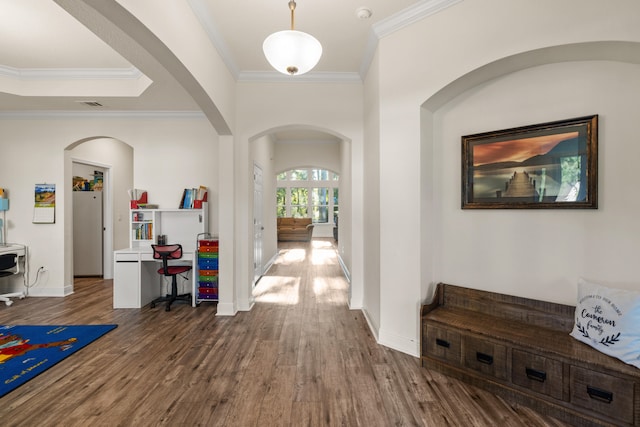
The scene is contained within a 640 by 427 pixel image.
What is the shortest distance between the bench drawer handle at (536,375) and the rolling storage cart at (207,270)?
12.1 ft

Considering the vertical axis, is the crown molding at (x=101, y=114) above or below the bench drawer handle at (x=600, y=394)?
above

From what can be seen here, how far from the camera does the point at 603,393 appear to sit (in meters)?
1.76

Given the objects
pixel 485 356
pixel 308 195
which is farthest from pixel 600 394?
pixel 308 195

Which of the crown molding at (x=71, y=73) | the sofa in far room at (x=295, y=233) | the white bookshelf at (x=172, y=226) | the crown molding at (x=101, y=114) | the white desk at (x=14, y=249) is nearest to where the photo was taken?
the crown molding at (x=71, y=73)

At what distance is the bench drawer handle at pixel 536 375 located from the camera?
196 centimetres

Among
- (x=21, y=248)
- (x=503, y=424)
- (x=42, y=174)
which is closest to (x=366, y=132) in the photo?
(x=503, y=424)

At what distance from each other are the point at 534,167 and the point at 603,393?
62.0 inches

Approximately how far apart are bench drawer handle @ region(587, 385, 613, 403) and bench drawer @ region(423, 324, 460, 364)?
0.78m

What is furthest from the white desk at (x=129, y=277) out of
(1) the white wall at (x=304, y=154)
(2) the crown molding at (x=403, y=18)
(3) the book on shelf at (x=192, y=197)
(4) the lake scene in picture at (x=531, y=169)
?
(1) the white wall at (x=304, y=154)

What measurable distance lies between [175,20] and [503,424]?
3.69m

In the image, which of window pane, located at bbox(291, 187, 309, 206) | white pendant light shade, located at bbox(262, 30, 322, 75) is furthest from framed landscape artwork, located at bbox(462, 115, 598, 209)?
window pane, located at bbox(291, 187, 309, 206)

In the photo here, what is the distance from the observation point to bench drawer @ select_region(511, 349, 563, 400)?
1.91 m

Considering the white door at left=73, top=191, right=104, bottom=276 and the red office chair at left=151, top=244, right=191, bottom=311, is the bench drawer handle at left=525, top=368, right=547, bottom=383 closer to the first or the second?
the red office chair at left=151, top=244, right=191, bottom=311

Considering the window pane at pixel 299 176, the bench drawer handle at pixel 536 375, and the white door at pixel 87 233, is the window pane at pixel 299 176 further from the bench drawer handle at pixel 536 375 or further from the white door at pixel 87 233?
the bench drawer handle at pixel 536 375
